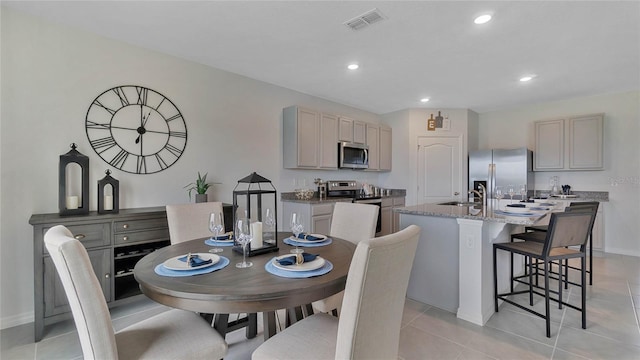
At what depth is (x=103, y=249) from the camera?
7.57 ft

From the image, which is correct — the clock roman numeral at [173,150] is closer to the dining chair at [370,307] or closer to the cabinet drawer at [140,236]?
the cabinet drawer at [140,236]

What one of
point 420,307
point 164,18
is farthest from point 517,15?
point 164,18

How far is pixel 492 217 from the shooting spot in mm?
2238

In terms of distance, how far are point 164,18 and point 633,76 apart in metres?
5.66

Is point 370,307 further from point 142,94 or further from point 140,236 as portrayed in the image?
point 142,94

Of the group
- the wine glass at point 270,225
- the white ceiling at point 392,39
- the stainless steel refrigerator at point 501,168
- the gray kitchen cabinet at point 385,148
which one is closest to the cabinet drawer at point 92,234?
the wine glass at point 270,225

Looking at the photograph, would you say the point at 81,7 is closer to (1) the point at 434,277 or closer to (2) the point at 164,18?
(2) the point at 164,18

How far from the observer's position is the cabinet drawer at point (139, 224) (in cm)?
239

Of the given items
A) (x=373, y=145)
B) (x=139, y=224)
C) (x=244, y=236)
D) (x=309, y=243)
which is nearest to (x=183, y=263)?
(x=244, y=236)

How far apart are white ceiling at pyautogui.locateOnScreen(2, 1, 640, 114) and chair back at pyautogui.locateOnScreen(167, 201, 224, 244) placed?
160 centimetres

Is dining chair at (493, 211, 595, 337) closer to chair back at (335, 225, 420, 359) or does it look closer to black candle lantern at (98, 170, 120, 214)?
chair back at (335, 225, 420, 359)

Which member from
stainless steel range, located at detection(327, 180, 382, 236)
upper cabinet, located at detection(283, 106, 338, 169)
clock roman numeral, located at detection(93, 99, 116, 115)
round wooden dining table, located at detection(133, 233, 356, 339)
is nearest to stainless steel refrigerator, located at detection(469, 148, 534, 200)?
stainless steel range, located at detection(327, 180, 382, 236)

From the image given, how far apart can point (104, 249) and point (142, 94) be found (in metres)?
1.58

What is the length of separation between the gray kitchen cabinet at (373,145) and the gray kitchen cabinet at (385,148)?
0.10 meters
